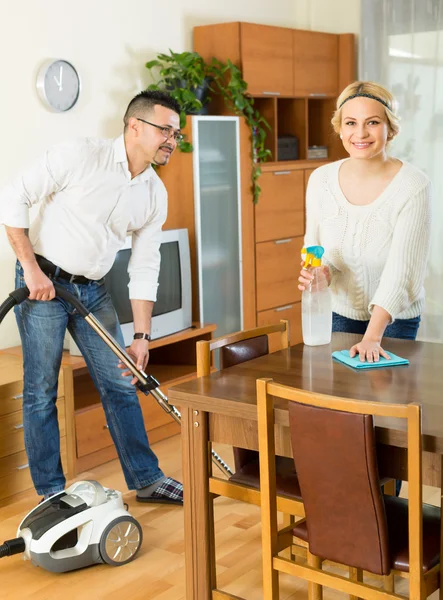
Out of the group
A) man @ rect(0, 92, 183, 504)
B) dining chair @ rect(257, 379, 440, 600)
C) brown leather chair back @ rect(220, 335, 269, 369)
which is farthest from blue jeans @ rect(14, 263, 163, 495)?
dining chair @ rect(257, 379, 440, 600)

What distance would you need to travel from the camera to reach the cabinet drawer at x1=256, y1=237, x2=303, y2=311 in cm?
527

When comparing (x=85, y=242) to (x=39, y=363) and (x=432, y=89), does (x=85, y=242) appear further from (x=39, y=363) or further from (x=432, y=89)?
(x=432, y=89)

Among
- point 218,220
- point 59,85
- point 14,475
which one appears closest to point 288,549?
point 14,475

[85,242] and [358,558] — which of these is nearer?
[358,558]

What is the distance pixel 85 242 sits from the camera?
312 cm

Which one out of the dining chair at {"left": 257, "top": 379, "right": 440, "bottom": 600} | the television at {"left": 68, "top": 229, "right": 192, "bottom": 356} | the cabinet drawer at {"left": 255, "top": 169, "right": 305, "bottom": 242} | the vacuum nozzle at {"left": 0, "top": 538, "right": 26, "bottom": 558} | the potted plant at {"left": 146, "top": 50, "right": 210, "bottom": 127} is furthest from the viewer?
the cabinet drawer at {"left": 255, "top": 169, "right": 305, "bottom": 242}

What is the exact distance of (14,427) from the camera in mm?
3479

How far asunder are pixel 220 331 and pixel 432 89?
6.98 ft

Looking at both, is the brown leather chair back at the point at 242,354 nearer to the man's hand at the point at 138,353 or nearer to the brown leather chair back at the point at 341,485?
the brown leather chair back at the point at 341,485

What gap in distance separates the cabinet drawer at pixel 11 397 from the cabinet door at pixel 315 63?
288 centimetres

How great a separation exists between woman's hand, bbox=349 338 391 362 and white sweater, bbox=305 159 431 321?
0.15m

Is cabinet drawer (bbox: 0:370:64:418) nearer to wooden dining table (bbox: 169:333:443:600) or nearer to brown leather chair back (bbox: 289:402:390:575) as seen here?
wooden dining table (bbox: 169:333:443:600)

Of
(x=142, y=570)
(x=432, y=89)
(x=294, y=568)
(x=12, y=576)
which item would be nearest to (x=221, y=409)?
(x=294, y=568)

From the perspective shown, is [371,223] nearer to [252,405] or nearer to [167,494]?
[252,405]
